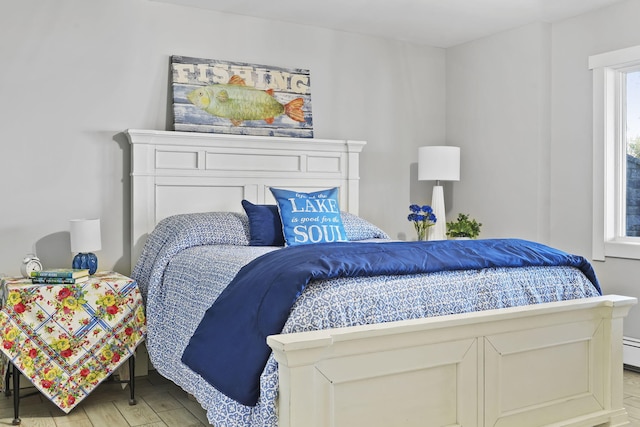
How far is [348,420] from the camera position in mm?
2117

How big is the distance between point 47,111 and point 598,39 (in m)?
3.48

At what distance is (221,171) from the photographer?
4062 millimetres

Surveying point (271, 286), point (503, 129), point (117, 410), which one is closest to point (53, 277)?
point (117, 410)

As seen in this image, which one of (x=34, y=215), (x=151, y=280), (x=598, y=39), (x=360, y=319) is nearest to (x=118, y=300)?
(x=151, y=280)

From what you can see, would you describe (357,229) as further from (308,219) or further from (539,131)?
(539,131)

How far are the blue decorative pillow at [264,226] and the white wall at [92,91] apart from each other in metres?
0.82

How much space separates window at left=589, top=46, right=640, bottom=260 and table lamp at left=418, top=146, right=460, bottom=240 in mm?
962

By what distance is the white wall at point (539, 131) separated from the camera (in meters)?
4.12

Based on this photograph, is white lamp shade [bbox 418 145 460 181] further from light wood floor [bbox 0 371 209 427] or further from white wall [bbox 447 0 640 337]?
light wood floor [bbox 0 371 209 427]

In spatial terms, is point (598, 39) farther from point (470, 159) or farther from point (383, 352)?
point (383, 352)

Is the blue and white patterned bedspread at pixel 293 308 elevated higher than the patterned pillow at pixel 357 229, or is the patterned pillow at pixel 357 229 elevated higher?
the patterned pillow at pixel 357 229

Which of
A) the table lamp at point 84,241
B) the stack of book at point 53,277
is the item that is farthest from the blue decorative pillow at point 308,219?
the stack of book at point 53,277

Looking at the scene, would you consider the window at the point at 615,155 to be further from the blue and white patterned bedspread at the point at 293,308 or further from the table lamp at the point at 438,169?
the blue and white patterned bedspread at the point at 293,308

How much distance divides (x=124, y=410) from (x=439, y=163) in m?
2.72
